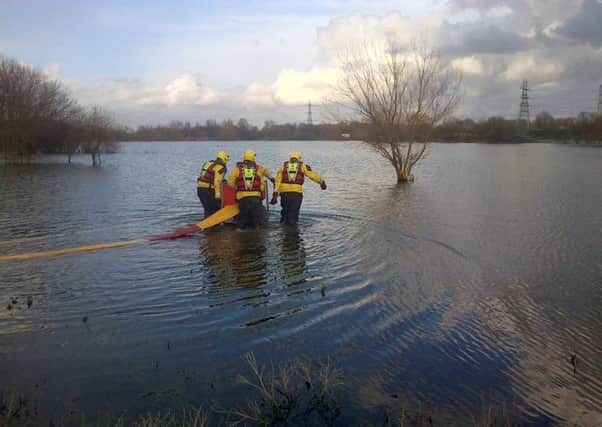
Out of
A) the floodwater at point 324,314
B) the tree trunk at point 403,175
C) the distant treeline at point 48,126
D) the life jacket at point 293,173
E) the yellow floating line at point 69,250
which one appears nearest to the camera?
the floodwater at point 324,314

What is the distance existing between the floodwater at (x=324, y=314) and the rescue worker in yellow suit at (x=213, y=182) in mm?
1137

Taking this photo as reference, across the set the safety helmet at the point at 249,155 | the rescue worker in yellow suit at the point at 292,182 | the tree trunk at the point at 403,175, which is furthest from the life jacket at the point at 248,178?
the tree trunk at the point at 403,175

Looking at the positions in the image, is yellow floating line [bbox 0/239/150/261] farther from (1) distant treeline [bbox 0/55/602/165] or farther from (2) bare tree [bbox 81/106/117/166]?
(2) bare tree [bbox 81/106/117/166]

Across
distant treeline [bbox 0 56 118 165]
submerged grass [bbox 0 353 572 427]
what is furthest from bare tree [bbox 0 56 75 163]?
submerged grass [bbox 0 353 572 427]

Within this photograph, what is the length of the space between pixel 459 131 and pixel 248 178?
80.1 meters

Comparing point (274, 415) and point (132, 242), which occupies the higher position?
point (132, 242)

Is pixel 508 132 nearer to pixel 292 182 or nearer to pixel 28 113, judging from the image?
pixel 28 113

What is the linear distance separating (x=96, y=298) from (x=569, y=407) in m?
6.06

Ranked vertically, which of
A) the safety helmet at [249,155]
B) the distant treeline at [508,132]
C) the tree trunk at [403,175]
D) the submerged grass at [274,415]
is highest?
the distant treeline at [508,132]

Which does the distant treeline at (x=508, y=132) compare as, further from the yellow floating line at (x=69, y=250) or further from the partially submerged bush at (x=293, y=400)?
the partially submerged bush at (x=293, y=400)

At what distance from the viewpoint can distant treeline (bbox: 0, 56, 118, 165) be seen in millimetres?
45094

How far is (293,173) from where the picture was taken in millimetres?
12695

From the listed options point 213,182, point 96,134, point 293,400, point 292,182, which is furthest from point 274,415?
point 96,134

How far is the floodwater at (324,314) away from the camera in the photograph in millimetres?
4844
